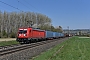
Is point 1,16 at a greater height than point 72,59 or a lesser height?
greater

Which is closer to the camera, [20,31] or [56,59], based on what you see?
[56,59]

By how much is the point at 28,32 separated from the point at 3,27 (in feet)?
235

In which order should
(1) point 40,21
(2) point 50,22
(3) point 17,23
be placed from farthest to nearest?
1. (2) point 50,22
2. (1) point 40,21
3. (3) point 17,23

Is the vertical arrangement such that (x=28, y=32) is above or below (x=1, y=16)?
below

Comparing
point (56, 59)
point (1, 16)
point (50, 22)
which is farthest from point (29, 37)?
point (50, 22)

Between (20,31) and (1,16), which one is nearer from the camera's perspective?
(20,31)

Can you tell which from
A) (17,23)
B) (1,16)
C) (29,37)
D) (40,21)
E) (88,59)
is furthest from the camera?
(40,21)

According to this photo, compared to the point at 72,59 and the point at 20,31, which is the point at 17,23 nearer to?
the point at 20,31

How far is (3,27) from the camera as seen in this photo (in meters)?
107

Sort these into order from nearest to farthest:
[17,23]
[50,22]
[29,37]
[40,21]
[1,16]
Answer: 1. [29,37]
2. [1,16]
3. [17,23]
4. [40,21]
5. [50,22]

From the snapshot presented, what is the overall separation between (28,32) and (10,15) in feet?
244

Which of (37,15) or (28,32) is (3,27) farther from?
(28,32)

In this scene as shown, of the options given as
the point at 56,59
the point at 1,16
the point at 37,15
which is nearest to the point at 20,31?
the point at 56,59

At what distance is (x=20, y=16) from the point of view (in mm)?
109938
